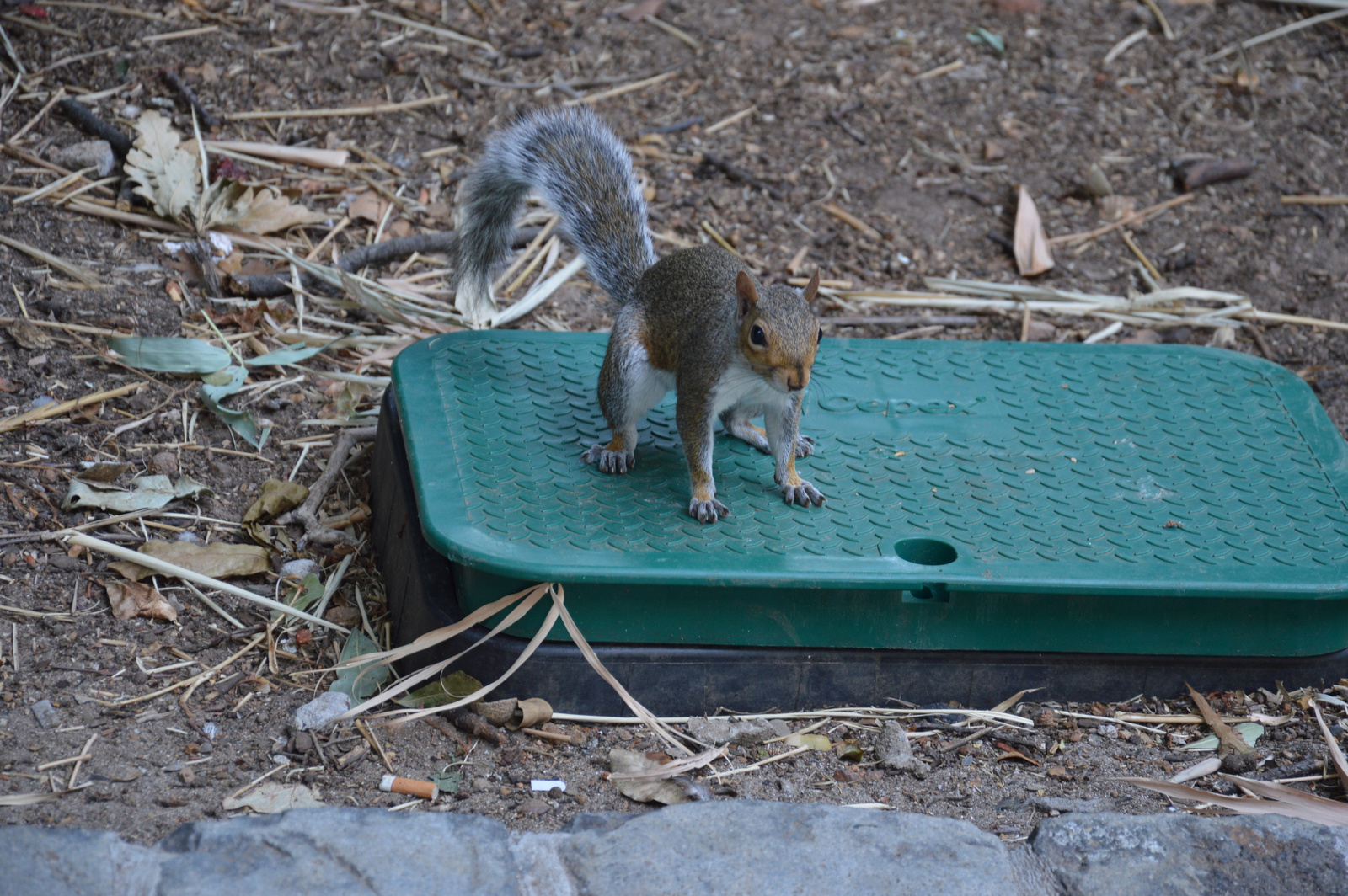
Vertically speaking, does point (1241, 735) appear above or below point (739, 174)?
below

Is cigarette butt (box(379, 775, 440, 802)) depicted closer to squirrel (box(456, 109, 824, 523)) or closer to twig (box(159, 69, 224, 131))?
squirrel (box(456, 109, 824, 523))

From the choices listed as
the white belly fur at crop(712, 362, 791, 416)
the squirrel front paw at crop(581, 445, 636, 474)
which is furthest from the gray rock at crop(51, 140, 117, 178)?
the white belly fur at crop(712, 362, 791, 416)

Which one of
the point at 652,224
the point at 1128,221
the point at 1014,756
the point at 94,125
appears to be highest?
the point at 94,125

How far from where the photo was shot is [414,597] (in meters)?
2.33

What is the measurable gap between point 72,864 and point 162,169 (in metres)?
2.50

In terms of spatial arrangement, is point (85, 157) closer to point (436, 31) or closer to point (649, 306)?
point (436, 31)

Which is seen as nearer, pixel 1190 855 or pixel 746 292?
pixel 1190 855

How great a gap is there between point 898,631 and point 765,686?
0.27 metres

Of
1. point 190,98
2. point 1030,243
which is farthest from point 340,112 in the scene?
point 1030,243

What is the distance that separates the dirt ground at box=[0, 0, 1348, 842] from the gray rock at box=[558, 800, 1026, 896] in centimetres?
25

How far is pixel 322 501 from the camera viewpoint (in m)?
2.77

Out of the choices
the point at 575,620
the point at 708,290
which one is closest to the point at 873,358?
the point at 708,290

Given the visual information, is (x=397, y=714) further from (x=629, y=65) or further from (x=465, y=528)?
(x=629, y=65)

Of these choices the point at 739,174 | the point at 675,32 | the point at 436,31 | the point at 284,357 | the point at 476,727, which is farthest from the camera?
the point at 675,32
